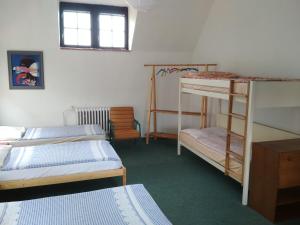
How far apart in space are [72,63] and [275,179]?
166 inches

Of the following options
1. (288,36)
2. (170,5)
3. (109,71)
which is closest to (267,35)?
(288,36)

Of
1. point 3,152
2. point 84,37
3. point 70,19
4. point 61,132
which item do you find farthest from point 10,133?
point 70,19

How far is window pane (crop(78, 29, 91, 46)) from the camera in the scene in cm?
559

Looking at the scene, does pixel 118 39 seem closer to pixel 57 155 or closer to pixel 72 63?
pixel 72 63

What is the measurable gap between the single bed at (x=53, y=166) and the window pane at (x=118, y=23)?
3.05 metres

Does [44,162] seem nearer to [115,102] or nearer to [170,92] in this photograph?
[115,102]

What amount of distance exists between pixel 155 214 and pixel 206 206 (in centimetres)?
123

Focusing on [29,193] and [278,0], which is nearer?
[29,193]

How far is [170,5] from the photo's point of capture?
16.9ft

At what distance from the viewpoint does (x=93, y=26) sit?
561cm

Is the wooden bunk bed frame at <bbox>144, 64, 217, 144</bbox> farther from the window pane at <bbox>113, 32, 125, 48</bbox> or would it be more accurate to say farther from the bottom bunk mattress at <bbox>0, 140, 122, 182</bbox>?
Answer: the bottom bunk mattress at <bbox>0, 140, 122, 182</bbox>

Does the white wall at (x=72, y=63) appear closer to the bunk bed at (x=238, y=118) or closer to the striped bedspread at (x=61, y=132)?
the striped bedspread at (x=61, y=132)

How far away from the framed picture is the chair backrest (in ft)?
5.01

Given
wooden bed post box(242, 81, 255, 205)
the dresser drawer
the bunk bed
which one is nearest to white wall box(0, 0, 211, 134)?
the bunk bed
